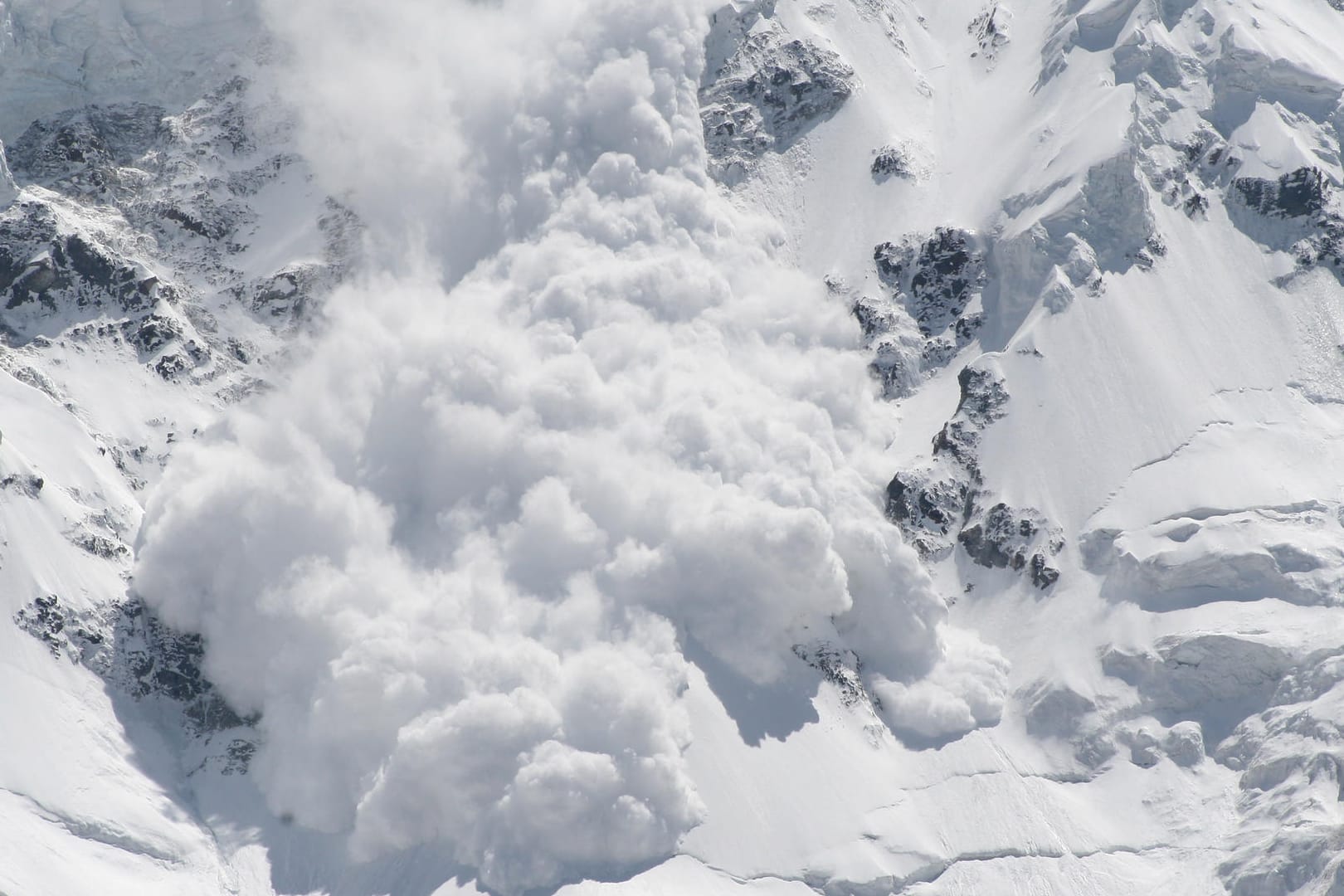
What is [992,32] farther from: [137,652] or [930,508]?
[137,652]

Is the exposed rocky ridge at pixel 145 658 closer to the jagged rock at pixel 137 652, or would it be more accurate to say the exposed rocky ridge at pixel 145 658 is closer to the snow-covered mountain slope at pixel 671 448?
the jagged rock at pixel 137 652

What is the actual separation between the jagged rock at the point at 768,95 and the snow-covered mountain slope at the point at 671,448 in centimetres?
49

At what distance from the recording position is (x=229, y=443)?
144875mm

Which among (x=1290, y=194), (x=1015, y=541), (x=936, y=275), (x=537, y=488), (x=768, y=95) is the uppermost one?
(x=1290, y=194)

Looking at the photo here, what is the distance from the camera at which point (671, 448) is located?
145250 millimetres

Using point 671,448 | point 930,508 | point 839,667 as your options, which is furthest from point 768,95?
point 839,667

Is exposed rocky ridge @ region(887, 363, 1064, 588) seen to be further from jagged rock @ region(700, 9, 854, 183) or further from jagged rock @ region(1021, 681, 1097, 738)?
jagged rock @ region(700, 9, 854, 183)

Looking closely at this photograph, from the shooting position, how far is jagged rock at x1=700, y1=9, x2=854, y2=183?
533 feet

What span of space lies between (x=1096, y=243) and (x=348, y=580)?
2389 inches

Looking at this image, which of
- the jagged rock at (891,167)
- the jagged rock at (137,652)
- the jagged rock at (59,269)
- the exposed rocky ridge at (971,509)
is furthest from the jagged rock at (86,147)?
the exposed rocky ridge at (971,509)

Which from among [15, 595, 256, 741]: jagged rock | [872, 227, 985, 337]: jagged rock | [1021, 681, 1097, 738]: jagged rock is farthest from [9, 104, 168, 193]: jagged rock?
[1021, 681, 1097, 738]: jagged rock

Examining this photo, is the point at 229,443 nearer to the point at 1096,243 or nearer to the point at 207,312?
the point at 207,312

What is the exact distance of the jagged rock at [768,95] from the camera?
162375 mm

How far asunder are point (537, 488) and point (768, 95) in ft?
137
